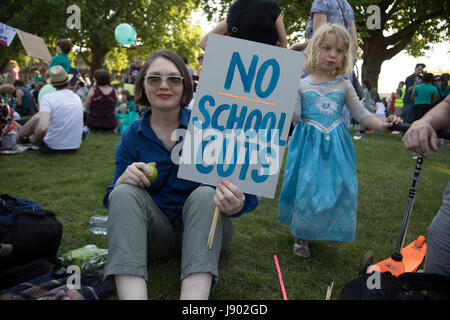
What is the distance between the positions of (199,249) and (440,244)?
3.23 ft

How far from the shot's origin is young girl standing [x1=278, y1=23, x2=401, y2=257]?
214cm

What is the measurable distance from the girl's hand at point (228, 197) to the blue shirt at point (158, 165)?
379 millimetres

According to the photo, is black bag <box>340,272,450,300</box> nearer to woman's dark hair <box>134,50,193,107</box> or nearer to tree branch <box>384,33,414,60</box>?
woman's dark hair <box>134,50,193,107</box>

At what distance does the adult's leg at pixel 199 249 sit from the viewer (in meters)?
1.40

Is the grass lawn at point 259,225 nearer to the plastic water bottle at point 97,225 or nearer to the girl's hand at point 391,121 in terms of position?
the plastic water bottle at point 97,225

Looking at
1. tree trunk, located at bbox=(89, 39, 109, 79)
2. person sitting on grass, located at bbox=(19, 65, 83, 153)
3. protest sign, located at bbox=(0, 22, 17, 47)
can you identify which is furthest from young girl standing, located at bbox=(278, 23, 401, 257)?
tree trunk, located at bbox=(89, 39, 109, 79)

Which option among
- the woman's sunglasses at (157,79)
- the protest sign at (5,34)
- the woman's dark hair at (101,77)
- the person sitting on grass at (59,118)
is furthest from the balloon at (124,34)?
the woman's sunglasses at (157,79)

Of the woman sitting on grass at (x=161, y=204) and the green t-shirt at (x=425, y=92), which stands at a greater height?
the green t-shirt at (x=425, y=92)

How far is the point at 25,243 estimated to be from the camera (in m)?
1.64

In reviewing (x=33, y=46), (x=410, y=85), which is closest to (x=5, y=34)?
(x=33, y=46)

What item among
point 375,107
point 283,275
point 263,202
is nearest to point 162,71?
point 283,275

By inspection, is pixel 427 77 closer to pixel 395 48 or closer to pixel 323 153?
pixel 323 153

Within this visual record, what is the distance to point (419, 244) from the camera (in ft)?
7.55
